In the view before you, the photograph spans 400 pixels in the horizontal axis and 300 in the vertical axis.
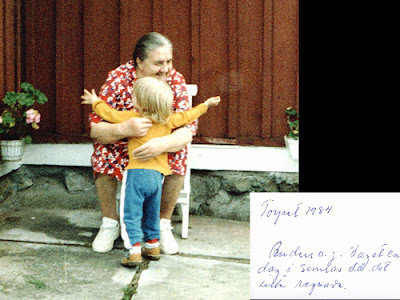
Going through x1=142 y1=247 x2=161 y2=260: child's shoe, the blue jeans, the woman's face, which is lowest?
x1=142 y1=247 x2=161 y2=260: child's shoe

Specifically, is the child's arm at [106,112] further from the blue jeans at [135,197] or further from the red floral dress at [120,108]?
the blue jeans at [135,197]

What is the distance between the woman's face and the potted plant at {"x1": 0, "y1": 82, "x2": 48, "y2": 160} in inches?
43.3

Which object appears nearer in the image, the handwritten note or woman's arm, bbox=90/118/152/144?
the handwritten note

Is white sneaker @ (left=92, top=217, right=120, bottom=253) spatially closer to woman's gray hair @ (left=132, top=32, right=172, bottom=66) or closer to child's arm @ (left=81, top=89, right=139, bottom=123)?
child's arm @ (left=81, top=89, right=139, bottom=123)

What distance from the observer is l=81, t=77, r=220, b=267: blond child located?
8.79ft

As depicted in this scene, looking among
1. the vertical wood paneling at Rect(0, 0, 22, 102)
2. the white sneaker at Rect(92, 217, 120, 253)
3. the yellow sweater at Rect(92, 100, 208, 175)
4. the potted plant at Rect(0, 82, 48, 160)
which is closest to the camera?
the yellow sweater at Rect(92, 100, 208, 175)

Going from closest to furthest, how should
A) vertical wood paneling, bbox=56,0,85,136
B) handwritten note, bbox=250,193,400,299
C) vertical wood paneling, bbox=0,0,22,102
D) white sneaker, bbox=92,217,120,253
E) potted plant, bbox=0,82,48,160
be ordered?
1. handwritten note, bbox=250,193,400,299
2. white sneaker, bbox=92,217,120,253
3. potted plant, bbox=0,82,48,160
4. vertical wood paneling, bbox=0,0,22,102
5. vertical wood paneling, bbox=56,0,85,136

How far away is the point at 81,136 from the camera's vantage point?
4.03 m

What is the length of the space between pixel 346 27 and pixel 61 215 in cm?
318

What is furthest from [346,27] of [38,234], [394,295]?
[38,234]

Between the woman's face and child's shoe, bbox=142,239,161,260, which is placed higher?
the woman's face

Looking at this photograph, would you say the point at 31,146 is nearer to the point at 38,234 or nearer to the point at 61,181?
the point at 61,181

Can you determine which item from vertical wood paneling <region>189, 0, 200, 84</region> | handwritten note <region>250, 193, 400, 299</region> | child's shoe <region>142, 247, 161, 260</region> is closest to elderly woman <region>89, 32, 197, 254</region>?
child's shoe <region>142, 247, 161, 260</region>

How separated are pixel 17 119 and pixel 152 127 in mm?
1371
